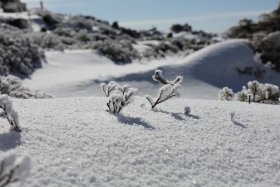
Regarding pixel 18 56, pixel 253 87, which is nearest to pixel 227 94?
pixel 253 87

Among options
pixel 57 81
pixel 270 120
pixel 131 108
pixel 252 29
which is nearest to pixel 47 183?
pixel 131 108

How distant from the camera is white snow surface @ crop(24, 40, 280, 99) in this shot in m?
11.5

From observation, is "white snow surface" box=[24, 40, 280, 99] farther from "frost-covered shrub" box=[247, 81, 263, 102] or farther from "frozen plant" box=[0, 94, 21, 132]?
"frozen plant" box=[0, 94, 21, 132]

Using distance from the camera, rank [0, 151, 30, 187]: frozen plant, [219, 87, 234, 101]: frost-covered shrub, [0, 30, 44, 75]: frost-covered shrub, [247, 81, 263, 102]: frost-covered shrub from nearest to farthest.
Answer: [0, 151, 30, 187]: frozen plant, [247, 81, 263, 102]: frost-covered shrub, [219, 87, 234, 101]: frost-covered shrub, [0, 30, 44, 75]: frost-covered shrub

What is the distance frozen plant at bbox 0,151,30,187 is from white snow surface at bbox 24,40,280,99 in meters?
8.83

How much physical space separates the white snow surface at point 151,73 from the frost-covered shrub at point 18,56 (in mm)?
354

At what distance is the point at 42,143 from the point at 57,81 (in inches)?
357

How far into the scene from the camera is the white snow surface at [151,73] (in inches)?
453

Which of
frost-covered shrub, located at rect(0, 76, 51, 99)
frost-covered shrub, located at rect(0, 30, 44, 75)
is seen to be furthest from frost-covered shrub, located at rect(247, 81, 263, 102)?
frost-covered shrub, located at rect(0, 30, 44, 75)

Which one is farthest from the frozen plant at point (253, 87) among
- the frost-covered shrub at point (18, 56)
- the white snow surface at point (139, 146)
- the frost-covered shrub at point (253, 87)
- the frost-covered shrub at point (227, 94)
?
the frost-covered shrub at point (18, 56)

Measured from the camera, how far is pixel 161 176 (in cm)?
262

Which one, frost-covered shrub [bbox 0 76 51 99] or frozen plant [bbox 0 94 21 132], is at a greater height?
frost-covered shrub [bbox 0 76 51 99]

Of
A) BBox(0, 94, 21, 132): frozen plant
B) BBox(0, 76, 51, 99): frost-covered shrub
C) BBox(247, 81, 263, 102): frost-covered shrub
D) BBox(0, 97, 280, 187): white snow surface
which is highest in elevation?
BBox(247, 81, 263, 102): frost-covered shrub

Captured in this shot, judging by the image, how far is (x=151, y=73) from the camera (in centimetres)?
1308
